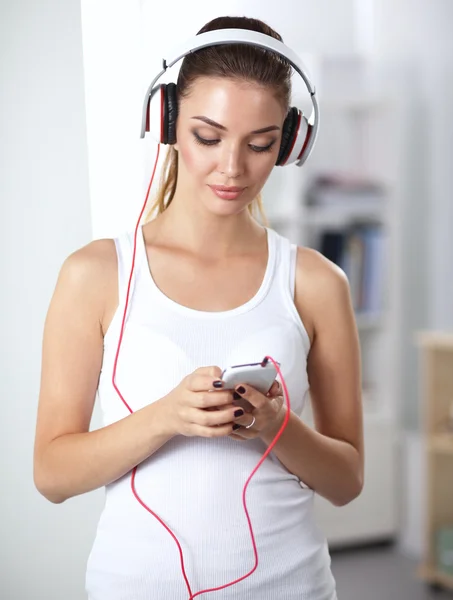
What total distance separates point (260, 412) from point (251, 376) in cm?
7

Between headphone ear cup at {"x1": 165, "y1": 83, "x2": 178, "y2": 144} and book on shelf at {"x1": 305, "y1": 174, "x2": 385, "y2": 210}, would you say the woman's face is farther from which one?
book on shelf at {"x1": 305, "y1": 174, "x2": 385, "y2": 210}

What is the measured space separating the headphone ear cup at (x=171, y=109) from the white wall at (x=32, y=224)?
0.18 metres

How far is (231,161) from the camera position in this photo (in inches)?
42.1

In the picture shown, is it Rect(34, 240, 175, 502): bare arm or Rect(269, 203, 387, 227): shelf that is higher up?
Rect(269, 203, 387, 227): shelf

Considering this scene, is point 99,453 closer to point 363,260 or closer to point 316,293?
point 316,293

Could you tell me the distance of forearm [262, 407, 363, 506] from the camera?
43.9 inches

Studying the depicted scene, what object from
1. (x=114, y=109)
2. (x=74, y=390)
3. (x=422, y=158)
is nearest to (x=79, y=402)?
(x=74, y=390)

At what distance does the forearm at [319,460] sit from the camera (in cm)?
112

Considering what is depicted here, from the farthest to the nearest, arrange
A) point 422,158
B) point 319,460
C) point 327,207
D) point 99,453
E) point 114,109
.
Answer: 1. point 422,158
2. point 327,207
3. point 114,109
4. point 319,460
5. point 99,453

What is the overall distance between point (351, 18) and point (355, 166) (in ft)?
2.22

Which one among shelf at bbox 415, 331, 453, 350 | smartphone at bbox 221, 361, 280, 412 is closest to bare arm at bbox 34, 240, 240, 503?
smartphone at bbox 221, 361, 280, 412

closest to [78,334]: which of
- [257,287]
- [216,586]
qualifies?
[257,287]

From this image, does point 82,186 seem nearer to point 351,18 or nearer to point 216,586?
point 216,586

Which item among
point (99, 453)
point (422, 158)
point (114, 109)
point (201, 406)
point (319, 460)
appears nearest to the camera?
point (201, 406)
